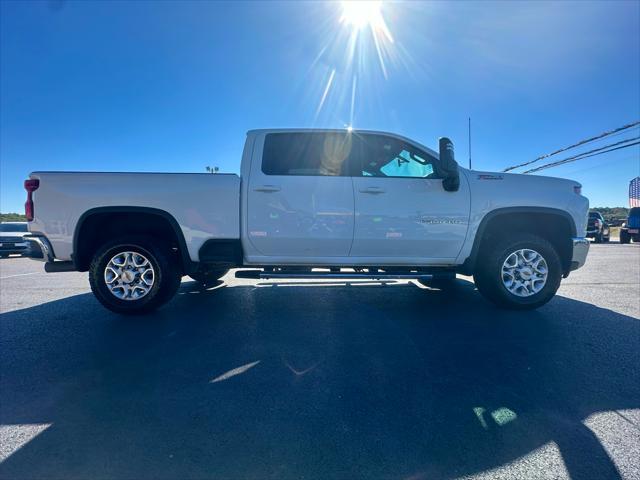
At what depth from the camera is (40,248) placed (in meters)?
3.56

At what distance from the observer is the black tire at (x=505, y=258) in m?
3.76

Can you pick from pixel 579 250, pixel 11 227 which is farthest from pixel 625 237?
pixel 11 227

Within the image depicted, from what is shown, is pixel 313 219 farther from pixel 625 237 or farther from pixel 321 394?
pixel 625 237

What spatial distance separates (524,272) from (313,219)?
2.57 metres

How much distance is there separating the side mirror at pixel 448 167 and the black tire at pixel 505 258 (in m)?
0.93

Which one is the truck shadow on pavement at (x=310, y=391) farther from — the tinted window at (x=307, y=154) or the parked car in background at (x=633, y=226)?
the parked car in background at (x=633, y=226)

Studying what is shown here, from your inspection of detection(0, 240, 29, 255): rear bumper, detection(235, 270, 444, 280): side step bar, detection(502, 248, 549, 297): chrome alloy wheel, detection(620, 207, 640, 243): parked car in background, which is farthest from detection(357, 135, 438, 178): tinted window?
detection(620, 207, 640, 243): parked car in background

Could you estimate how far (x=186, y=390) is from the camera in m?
2.14

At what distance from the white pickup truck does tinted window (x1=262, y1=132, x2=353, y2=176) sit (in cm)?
1

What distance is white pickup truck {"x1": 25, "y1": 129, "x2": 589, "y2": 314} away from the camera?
3.57 metres

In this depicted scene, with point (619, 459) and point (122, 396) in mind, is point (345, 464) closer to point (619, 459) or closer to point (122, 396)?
point (619, 459)

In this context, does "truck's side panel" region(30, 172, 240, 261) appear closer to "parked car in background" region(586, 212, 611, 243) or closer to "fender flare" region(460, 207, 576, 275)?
"fender flare" region(460, 207, 576, 275)

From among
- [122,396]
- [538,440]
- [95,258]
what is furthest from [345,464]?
[95,258]

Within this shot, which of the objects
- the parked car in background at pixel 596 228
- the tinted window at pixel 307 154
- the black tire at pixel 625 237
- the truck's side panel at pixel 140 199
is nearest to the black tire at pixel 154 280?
the truck's side panel at pixel 140 199
